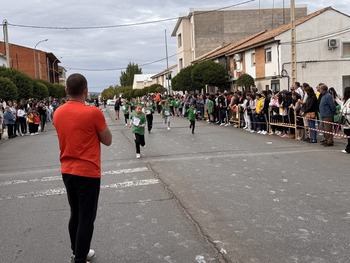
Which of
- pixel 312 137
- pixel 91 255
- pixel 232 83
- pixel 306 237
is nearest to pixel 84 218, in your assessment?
pixel 91 255

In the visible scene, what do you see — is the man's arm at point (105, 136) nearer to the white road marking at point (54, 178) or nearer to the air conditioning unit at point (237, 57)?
the white road marking at point (54, 178)

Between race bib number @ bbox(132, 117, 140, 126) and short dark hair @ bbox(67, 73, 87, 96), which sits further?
race bib number @ bbox(132, 117, 140, 126)

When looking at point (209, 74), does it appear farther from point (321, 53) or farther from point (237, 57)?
point (321, 53)

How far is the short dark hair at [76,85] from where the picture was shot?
153 inches

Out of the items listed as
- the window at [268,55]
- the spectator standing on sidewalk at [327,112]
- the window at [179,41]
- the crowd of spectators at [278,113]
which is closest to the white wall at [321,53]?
the window at [268,55]

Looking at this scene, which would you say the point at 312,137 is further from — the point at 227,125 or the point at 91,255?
the point at 91,255

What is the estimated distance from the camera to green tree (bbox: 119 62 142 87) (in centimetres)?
13538

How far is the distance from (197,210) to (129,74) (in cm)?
13262

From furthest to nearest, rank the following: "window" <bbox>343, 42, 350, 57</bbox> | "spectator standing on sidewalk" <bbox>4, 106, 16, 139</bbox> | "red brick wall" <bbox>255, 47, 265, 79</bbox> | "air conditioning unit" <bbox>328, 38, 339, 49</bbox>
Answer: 1. "red brick wall" <bbox>255, 47, 265, 79</bbox>
2. "window" <bbox>343, 42, 350, 57</bbox>
3. "air conditioning unit" <bbox>328, 38, 339, 49</bbox>
4. "spectator standing on sidewalk" <bbox>4, 106, 16, 139</bbox>

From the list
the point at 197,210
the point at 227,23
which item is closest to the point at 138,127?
the point at 197,210

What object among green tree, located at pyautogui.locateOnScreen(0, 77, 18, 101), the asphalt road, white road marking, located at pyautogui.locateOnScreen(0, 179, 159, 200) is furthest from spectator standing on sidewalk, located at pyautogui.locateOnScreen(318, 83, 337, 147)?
green tree, located at pyautogui.locateOnScreen(0, 77, 18, 101)

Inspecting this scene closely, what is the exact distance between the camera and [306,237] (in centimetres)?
476

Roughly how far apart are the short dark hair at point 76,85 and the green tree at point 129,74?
131 metres

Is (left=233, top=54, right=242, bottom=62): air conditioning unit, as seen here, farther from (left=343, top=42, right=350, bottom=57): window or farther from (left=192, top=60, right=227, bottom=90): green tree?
(left=343, top=42, right=350, bottom=57): window
